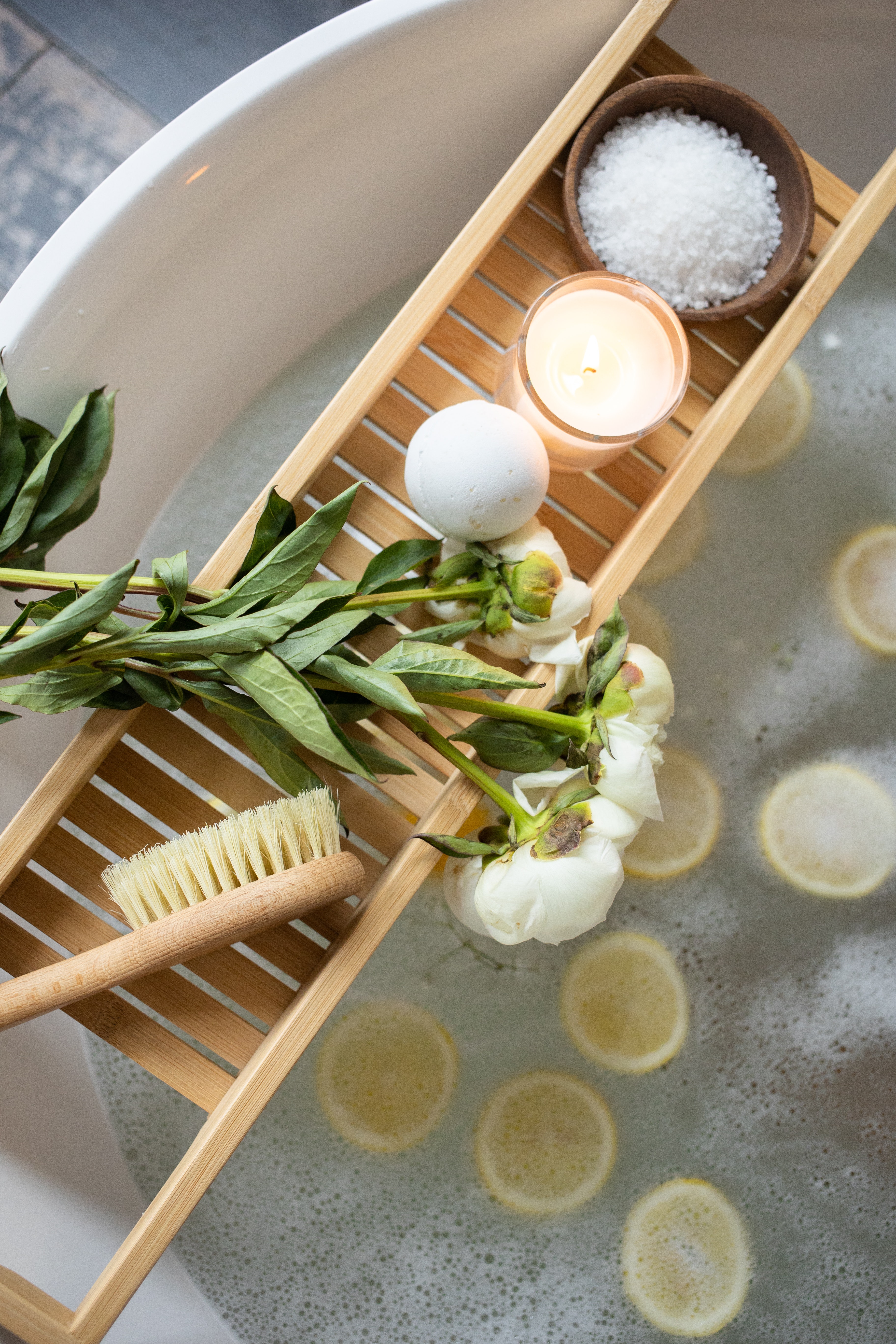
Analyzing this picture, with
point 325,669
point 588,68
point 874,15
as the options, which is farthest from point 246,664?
point 874,15

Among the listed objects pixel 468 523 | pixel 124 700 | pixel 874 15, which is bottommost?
pixel 124 700

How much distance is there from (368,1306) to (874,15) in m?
1.34

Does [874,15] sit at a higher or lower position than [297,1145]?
higher

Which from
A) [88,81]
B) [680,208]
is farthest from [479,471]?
[88,81]

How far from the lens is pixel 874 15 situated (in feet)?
2.70

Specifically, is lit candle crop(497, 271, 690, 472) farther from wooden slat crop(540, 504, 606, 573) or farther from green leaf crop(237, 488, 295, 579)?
green leaf crop(237, 488, 295, 579)

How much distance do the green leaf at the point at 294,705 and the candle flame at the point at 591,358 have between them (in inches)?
12.3

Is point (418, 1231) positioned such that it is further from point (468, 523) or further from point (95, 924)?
point (468, 523)

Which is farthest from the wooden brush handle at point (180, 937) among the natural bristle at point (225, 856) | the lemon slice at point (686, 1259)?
the lemon slice at point (686, 1259)

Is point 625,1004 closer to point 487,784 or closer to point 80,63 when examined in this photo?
point 487,784

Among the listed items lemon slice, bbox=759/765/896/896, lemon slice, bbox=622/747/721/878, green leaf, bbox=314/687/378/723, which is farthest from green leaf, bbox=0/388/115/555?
lemon slice, bbox=759/765/896/896

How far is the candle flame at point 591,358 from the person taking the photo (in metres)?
0.60

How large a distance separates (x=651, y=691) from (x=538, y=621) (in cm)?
8

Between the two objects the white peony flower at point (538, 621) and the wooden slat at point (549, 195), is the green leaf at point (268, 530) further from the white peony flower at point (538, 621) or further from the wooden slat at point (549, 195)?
the wooden slat at point (549, 195)
